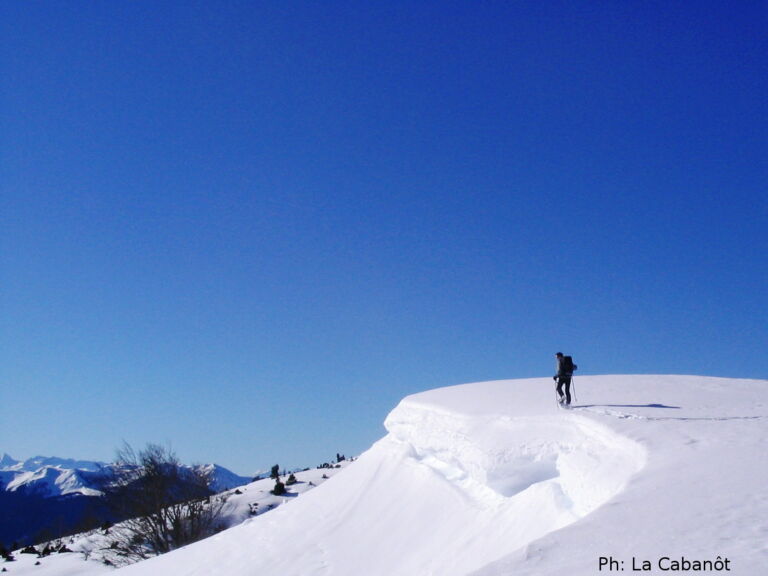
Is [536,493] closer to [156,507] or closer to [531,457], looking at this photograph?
[531,457]

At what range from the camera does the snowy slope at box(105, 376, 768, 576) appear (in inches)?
185

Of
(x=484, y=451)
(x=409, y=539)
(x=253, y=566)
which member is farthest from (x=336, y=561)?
(x=484, y=451)

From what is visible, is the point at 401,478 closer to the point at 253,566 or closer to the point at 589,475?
the point at 253,566

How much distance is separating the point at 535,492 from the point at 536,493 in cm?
5

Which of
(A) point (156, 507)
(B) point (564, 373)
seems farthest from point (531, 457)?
(A) point (156, 507)

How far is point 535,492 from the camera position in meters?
9.60

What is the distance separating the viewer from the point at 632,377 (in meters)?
16.6

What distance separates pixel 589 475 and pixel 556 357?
449cm

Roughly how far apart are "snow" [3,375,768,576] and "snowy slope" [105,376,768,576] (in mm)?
29

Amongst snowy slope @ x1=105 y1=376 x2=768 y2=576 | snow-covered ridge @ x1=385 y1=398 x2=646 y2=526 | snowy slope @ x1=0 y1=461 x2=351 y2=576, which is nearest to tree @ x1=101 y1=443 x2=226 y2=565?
snowy slope @ x1=0 y1=461 x2=351 y2=576

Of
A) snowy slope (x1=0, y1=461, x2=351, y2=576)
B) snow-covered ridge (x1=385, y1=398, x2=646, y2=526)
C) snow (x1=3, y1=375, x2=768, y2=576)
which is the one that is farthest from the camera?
snowy slope (x1=0, y1=461, x2=351, y2=576)

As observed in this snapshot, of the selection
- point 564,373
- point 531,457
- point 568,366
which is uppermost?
point 568,366

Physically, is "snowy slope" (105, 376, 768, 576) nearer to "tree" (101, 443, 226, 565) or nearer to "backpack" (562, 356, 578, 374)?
"backpack" (562, 356, 578, 374)

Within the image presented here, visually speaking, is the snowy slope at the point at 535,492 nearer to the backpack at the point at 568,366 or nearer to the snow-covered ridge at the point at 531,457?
the snow-covered ridge at the point at 531,457
